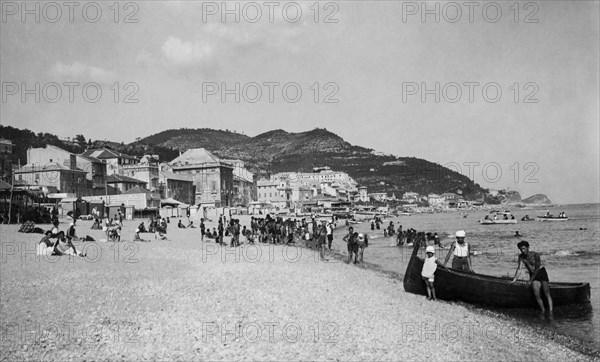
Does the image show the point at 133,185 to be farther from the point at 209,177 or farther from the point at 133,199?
the point at 209,177

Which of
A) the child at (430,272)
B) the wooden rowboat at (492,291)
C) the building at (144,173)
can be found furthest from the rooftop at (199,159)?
the wooden rowboat at (492,291)

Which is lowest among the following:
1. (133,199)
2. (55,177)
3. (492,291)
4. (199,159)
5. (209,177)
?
(492,291)

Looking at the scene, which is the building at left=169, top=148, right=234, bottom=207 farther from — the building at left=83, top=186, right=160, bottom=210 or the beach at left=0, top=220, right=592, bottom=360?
the beach at left=0, top=220, right=592, bottom=360

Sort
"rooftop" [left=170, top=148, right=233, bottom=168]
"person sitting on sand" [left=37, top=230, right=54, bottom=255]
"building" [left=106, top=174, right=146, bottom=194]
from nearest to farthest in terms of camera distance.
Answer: "person sitting on sand" [left=37, top=230, right=54, bottom=255] < "building" [left=106, top=174, right=146, bottom=194] < "rooftop" [left=170, top=148, right=233, bottom=168]

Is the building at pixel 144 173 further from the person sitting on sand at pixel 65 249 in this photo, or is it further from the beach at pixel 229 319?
the beach at pixel 229 319

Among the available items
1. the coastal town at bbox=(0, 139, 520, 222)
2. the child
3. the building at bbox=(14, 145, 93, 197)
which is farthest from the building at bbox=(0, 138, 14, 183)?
the child

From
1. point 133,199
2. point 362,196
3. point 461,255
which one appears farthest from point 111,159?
point 362,196
